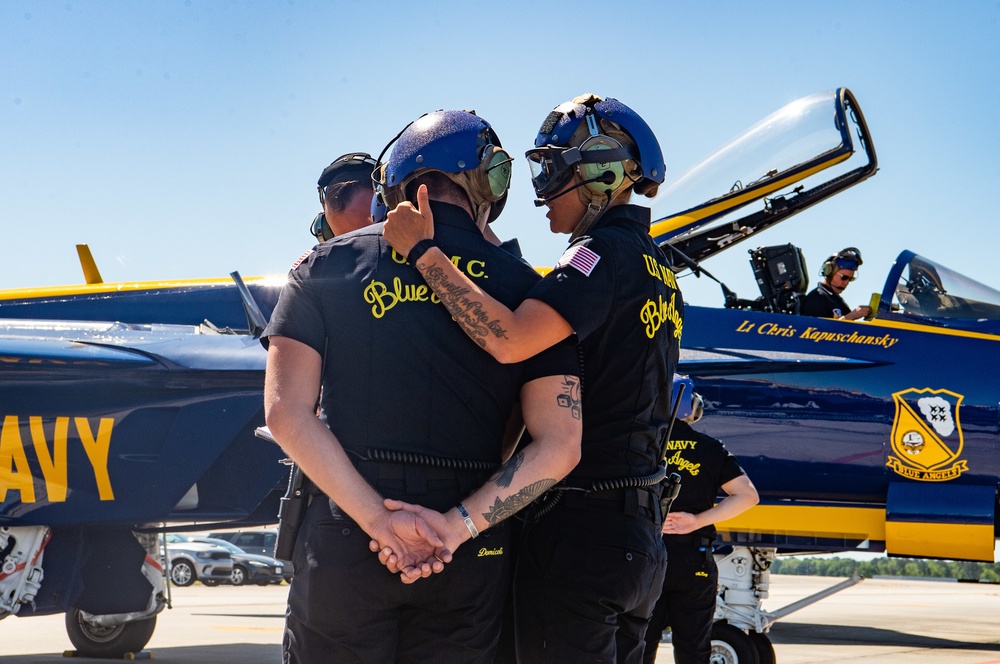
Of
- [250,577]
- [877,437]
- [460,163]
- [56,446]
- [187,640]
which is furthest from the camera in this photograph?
[250,577]

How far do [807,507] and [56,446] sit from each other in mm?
5458

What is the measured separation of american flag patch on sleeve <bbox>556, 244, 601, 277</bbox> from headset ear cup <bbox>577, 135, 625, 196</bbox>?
1.01ft

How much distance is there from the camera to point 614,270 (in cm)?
280

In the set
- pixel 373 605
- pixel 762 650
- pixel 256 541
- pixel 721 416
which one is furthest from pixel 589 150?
pixel 256 541

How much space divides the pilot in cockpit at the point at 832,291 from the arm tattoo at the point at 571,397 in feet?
20.6

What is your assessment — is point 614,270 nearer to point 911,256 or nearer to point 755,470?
point 755,470

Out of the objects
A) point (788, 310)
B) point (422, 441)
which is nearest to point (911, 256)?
point (788, 310)

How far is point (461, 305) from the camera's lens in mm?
2475

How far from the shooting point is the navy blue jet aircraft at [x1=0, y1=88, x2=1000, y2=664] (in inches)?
280

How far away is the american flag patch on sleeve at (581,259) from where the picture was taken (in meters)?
2.73

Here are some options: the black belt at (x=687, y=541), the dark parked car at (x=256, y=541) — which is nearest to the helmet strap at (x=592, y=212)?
the black belt at (x=687, y=541)

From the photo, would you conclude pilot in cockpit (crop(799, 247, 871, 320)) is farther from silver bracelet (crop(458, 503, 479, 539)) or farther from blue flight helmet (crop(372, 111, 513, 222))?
silver bracelet (crop(458, 503, 479, 539))

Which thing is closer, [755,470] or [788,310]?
[755,470]

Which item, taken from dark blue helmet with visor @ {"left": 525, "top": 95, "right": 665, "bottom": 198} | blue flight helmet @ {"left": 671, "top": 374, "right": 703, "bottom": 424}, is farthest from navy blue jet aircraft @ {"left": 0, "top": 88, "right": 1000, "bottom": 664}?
dark blue helmet with visor @ {"left": 525, "top": 95, "right": 665, "bottom": 198}
